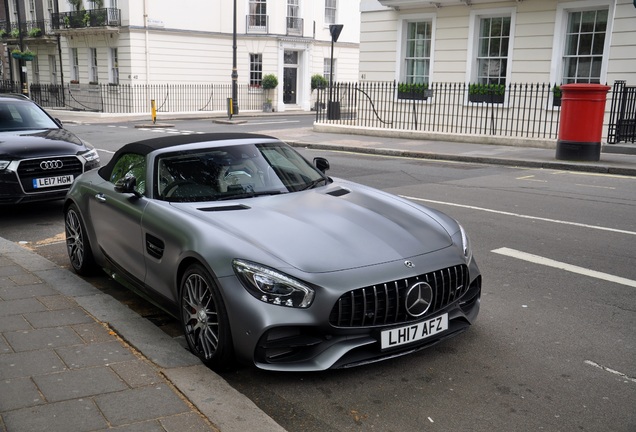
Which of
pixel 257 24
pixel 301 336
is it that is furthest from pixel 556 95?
pixel 257 24

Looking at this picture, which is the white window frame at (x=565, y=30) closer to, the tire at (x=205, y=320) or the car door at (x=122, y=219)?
the car door at (x=122, y=219)

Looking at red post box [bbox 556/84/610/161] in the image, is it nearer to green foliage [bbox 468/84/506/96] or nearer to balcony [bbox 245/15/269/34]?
green foliage [bbox 468/84/506/96]

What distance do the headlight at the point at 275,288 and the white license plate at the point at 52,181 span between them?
570cm

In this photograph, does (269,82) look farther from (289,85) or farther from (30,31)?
(30,31)

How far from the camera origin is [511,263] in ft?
20.9

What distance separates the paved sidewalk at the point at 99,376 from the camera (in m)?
3.23

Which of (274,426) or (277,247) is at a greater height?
(277,247)

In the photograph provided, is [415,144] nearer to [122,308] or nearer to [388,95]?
[388,95]

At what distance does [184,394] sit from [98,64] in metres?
36.7

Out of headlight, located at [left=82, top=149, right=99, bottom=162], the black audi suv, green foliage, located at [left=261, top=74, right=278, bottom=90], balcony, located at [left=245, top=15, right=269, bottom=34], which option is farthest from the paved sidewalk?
balcony, located at [left=245, top=15, right=269, bottom=34]

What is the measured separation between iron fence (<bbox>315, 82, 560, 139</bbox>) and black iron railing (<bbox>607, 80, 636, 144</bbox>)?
5.43 ft

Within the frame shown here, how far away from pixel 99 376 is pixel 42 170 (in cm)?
551

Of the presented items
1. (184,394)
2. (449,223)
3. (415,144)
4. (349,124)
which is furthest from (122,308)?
(349,124)

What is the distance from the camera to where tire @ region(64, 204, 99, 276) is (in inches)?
230
